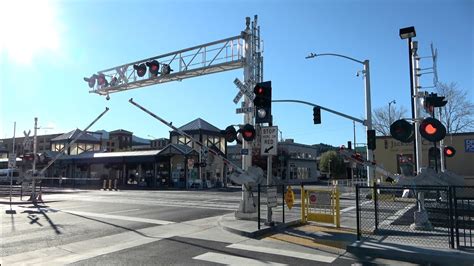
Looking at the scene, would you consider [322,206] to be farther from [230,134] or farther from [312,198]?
[230,134]

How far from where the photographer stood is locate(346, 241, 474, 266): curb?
809 cm

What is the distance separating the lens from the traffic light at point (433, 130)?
9891mm

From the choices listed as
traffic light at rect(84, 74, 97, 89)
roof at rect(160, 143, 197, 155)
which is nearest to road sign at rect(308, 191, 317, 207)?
traffic light at rect(84, 74, 97, 89)

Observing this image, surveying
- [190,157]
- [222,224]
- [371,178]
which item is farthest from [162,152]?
[222,224]

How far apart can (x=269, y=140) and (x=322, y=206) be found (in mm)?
2730

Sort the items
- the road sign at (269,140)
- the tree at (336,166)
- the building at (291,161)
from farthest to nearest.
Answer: the tree at (336,166) < the building at (291,161) < the road sign at (269,140)

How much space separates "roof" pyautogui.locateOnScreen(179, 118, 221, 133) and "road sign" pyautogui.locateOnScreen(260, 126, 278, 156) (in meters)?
40.4

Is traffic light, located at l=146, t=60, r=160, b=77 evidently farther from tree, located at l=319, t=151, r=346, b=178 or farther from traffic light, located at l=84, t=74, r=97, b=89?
tree, located at l=319, t=151, r=346, b=178

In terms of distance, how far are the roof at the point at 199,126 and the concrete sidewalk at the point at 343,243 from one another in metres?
40.2

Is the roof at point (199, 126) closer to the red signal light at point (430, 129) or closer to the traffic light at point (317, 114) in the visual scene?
the traffic light at point (317, 114)

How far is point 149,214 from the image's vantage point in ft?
57.3

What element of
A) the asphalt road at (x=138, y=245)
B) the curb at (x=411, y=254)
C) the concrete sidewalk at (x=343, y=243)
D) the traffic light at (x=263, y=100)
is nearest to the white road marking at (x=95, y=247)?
the asphalt road at (x=138, y=245)

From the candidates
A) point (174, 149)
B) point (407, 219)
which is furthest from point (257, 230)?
point (174, 149)

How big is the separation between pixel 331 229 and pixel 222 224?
11.0ft
